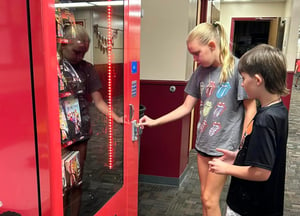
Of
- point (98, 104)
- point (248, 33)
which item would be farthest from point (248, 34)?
point (98, 104)

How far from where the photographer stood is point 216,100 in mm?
1780

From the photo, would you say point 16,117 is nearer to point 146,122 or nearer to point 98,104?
point 98,104

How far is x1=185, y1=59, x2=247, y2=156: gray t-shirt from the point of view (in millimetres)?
1742

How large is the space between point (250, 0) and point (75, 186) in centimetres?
690

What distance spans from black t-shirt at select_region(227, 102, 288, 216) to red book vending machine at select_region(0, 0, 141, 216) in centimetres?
77

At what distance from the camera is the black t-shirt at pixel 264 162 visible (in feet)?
4.06

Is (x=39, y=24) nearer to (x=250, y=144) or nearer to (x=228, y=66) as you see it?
(x=250, y=144)

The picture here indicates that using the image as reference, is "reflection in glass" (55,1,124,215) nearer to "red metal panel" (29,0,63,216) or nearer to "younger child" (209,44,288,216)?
"red metal panel" (29,0,63,216)

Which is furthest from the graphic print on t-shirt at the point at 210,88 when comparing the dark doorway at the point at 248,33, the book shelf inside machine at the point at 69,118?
the dark doorway at the point at 248,33

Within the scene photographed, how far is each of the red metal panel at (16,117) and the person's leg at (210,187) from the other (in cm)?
106

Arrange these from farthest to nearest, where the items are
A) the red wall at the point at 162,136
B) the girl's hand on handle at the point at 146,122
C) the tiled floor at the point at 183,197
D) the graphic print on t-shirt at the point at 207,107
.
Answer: the red wall at the point at 162,136, the tiled floor at the point at 183,197, the girl's hand on handle at the point at 146,122, the graphic print on t-shirt at the point at 207,107

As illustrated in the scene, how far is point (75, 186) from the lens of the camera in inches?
65.4

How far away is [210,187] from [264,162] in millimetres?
666

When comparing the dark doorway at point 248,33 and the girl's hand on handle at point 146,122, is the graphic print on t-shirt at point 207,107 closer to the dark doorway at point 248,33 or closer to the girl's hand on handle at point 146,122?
the girl's hand on handle at point 146,122
